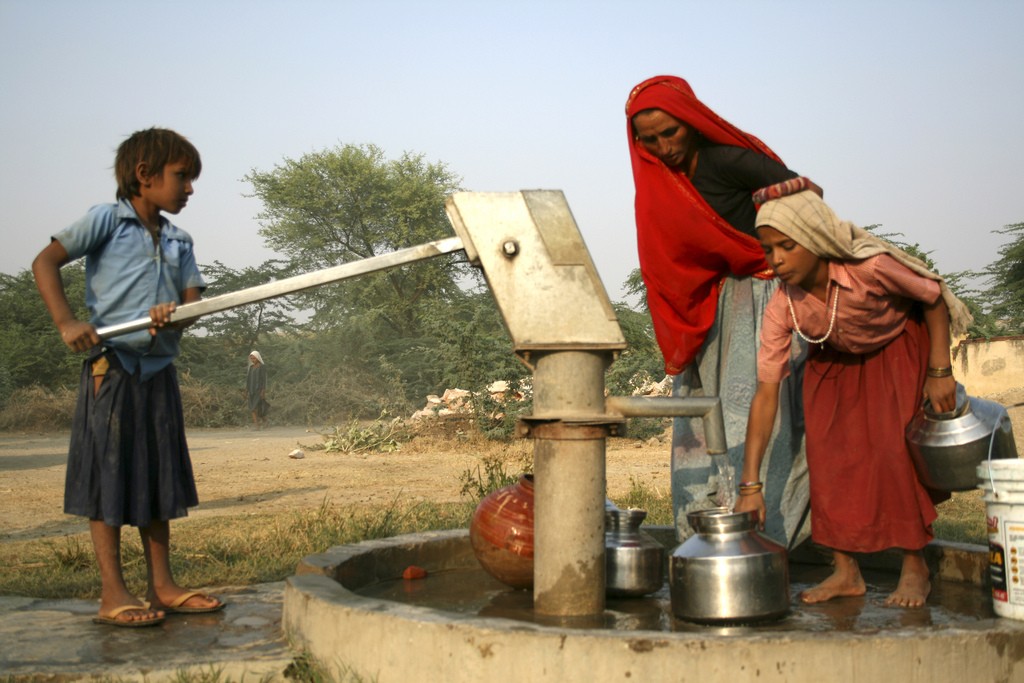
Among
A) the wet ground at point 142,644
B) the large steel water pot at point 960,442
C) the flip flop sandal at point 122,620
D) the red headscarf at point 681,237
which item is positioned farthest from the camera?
the red headscarf at point 681,237

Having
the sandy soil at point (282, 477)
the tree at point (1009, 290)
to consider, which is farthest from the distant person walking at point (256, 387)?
the tree at point (1009, 290)

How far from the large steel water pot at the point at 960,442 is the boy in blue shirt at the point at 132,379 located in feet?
7.76

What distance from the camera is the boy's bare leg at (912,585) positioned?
3.15m

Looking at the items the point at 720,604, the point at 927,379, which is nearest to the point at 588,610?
the point at 720,604

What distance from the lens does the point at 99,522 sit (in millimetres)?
3330

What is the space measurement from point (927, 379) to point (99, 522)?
2.69 metres

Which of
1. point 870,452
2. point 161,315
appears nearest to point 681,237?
point 870,452

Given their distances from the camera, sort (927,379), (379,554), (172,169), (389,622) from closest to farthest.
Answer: (389,622) → (927,379) → (172,169) → (379,554)

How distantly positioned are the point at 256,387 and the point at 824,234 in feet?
62.5

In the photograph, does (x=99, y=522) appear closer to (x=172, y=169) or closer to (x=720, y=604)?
(x=172, y=169)

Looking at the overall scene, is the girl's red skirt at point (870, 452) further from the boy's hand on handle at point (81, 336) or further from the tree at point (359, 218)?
the tree at point (359, 218)

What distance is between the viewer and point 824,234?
2984 mm

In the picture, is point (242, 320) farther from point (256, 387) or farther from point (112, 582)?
point (112, 582)

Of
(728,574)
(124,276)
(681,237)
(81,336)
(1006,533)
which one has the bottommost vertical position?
(728,574)
